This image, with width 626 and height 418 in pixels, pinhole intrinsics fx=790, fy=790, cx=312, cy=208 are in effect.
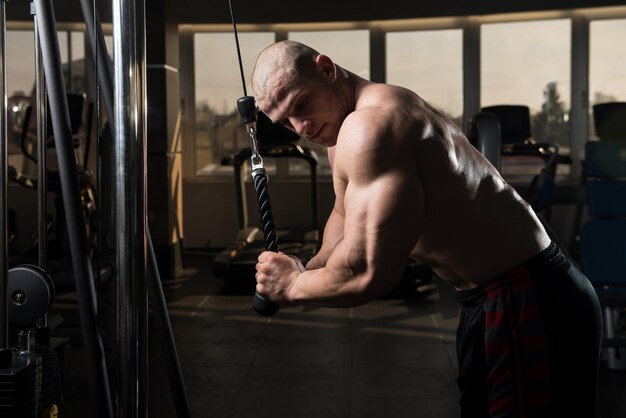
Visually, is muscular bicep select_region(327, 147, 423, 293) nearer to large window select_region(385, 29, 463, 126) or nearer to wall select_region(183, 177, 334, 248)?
wall select_region(183, 177, 334, 248)

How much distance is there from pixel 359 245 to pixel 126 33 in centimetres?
58

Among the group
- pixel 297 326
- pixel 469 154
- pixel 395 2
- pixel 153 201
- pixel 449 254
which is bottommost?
pixel 297 326

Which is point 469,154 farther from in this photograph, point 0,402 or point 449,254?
point 0,402

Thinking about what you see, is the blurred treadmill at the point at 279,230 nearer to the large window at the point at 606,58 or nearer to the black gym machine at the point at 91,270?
the large window at the point at 606,58

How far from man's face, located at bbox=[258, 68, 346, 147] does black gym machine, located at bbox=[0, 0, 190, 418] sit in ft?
1.08

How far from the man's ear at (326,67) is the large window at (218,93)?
261 inches

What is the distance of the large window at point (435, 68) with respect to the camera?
809cm

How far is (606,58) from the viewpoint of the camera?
7.87 meters

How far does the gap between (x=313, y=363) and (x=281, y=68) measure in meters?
2.67

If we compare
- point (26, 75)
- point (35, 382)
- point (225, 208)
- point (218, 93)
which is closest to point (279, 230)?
point (225, 208)

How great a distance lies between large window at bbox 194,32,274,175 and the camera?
8.23m

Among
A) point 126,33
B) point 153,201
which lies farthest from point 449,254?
point 153,201

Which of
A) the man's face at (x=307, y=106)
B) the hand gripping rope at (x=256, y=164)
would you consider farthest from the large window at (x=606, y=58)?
the hand gripping rope at (x=256, y=164)

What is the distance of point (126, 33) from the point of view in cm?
118
